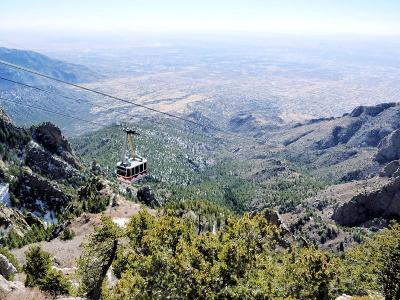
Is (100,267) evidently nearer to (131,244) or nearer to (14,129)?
(131,244)

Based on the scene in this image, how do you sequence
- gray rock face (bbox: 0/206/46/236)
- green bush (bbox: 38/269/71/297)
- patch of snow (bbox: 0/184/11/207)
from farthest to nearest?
patch of snow (bbox: 0/184/11/207) → gray rock face (bbox: 0/206/46/236) → green bush (bbox: 38/269/71/297)

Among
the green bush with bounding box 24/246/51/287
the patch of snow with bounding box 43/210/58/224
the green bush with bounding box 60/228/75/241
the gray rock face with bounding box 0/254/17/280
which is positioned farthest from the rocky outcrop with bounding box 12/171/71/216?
the green bush with bounding box 24/246/51/287

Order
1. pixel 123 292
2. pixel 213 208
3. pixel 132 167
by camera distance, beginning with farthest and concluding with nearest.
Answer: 1. pixel 213 208
2. pixel 132 167
3. pixel 123 292

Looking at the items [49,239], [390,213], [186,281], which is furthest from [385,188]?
[186,281]

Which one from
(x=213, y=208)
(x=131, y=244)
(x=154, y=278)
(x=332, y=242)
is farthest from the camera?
(x=332, y=242)

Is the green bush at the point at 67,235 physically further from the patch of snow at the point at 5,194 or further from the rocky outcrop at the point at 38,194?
the rocky outcrop at the point at 38,194

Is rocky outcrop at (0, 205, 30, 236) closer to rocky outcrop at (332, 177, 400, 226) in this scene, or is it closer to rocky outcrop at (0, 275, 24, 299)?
rocky outcrop at (0, 275, 24, 299)

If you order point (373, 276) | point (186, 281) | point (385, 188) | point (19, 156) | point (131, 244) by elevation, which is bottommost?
point (385, 188)

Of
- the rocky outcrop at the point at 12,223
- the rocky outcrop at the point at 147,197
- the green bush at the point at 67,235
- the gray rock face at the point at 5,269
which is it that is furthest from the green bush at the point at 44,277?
the rocky outcrop at the point at 147,197
